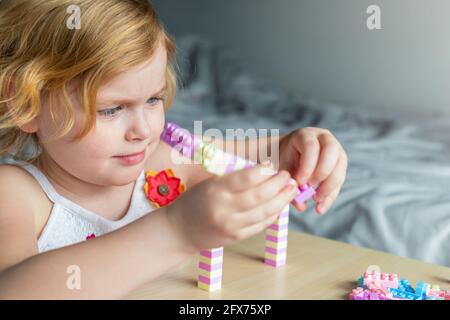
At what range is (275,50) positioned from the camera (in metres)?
2.70

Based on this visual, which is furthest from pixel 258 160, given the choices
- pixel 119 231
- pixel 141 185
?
→ pixel 119 231

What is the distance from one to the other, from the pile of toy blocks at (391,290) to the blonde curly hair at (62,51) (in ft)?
1.24

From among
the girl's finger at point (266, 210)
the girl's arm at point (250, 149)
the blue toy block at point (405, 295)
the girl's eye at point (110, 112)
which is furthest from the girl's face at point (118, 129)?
the blue toy block at point (405, 295)

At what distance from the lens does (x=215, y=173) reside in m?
0.66

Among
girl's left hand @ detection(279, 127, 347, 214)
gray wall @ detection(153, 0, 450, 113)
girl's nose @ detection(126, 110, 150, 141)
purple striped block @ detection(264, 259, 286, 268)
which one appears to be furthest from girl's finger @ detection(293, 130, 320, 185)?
gray wall @ detection(153, 0, 450, 113)

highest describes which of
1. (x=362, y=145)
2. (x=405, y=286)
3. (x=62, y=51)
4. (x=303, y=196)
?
(x=62, y=51)

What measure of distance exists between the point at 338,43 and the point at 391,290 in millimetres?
1937

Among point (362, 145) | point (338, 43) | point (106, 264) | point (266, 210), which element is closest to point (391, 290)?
point (266, 210)

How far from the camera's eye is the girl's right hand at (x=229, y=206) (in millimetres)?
593

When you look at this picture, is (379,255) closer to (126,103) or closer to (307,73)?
(126,103)

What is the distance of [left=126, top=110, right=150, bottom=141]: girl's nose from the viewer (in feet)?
2.59

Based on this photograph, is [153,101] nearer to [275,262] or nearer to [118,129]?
[118,129]

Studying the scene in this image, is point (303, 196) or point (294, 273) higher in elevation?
point (303, 196)
